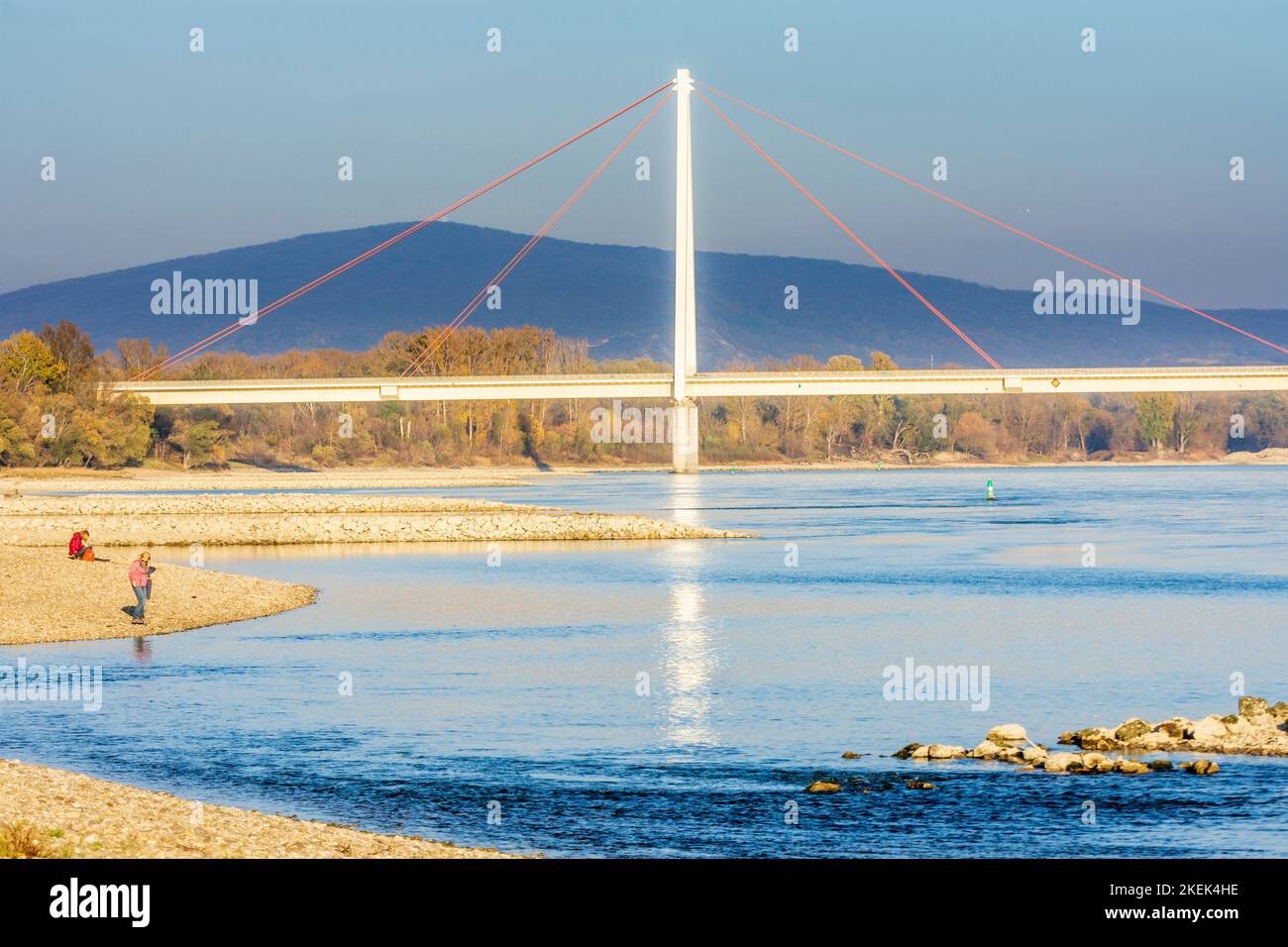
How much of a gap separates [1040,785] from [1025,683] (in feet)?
23.2

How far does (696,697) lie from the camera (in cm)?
2053

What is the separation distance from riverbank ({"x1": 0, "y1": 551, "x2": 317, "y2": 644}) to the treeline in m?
65.7

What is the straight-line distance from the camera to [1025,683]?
21500 millimetres

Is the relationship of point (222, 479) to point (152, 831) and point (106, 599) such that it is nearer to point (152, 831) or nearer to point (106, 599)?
point (106, 599)

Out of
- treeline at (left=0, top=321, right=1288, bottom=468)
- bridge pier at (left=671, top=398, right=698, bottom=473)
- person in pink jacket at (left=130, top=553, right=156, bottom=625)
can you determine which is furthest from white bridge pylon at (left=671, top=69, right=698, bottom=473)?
person in pink jacket at (left=130, top=553, right=156, bottom=625)

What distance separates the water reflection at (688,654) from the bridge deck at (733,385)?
5408cm

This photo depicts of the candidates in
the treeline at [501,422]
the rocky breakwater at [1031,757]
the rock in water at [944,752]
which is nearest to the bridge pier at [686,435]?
the treeline at [501,422]

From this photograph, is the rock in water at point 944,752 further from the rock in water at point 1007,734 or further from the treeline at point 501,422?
the treeline at point 501,422

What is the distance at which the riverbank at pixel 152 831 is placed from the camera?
10914 millimetres

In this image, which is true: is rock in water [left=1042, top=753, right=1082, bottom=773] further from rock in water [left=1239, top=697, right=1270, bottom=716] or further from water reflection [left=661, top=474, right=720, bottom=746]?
water reflection [left=661, top=474, right=720, bottom=746]

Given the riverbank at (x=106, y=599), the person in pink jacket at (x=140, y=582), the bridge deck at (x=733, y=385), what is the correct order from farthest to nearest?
the bridge deck at (x=733, y=385), the person in pink jacket at (x=140, y=582), the riverbank at (x=106, y=599)

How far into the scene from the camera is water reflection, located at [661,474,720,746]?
18.3 meters
